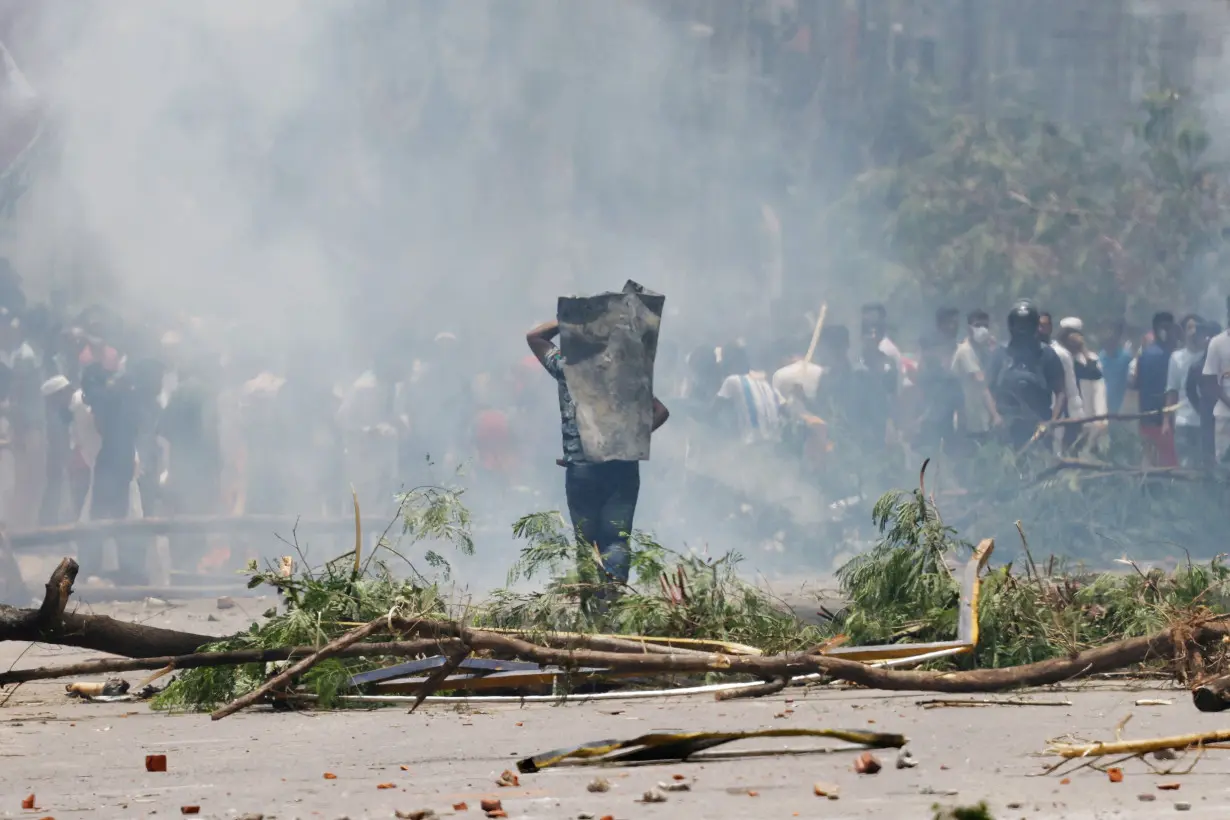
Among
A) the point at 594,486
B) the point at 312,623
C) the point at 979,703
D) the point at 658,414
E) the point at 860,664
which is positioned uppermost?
the point at 658,414

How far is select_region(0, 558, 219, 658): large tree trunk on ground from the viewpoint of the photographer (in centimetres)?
520

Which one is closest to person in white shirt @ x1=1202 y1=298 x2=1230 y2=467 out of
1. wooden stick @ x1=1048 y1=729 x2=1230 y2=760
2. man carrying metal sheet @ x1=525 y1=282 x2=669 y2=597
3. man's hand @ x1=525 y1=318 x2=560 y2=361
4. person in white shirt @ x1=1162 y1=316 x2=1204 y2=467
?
person in white shirt @ x1=1162 y1=316 x2=1204 y2=467

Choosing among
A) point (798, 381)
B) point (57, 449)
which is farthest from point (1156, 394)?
point (57, 449)

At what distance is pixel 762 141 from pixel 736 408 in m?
4.79

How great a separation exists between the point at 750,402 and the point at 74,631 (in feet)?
46.1

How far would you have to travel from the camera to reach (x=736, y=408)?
18.9 m

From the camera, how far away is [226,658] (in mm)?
4949

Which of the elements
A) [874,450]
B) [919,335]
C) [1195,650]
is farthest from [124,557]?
[1195,650]

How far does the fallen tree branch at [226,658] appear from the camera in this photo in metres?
4.66

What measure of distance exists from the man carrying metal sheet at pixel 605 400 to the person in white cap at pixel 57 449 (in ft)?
37.0

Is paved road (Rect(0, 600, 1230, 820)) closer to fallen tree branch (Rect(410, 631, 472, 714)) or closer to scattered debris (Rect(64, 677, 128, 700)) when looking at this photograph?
fallen tree branch (Rect(410, 631, 472, 714))

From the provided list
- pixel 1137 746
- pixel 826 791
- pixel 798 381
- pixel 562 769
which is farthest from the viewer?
pixel 798 381

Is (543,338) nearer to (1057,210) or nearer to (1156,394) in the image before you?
(1156,394)

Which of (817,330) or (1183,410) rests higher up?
(817,330)
